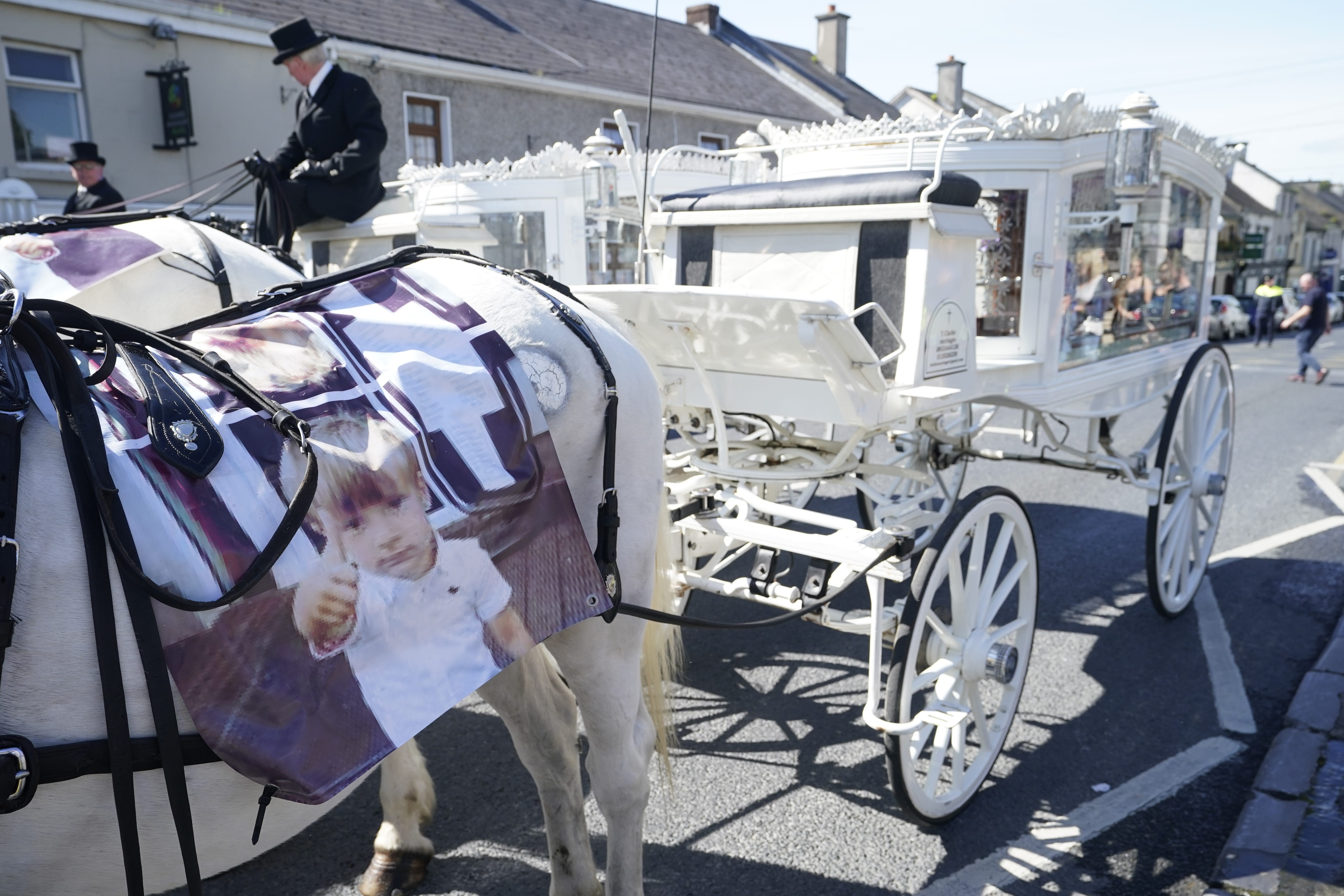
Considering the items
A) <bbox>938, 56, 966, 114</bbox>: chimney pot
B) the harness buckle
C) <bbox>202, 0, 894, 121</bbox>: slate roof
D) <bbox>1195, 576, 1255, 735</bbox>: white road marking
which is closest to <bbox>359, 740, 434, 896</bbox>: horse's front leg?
the harness buckle

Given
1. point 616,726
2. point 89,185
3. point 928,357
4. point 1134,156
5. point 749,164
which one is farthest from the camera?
point 89,185

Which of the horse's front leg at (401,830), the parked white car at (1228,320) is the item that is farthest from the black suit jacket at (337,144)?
the parked white car at (1228,320)

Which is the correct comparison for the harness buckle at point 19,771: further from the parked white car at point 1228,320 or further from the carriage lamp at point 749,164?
the parked white car at point 1228,320

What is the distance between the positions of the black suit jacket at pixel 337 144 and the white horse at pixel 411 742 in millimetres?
1602

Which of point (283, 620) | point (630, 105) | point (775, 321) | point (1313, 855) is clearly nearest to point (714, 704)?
point (775, 321)

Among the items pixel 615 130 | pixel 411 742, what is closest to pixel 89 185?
pixel 411 742

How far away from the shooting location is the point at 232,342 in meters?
1.65

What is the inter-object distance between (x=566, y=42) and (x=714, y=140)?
3429 millimetres

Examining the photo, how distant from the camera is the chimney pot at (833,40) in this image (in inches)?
1063

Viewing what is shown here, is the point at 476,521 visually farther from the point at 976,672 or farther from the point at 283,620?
the point at 976,672

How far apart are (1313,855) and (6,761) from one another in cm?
310

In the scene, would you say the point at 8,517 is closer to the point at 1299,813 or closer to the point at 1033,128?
the point at 1299,813

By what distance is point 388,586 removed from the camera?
152cm

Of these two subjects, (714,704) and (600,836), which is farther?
(714,704)
